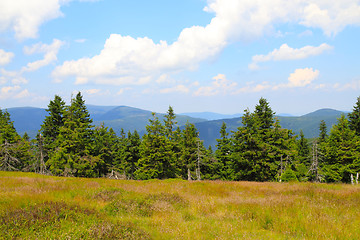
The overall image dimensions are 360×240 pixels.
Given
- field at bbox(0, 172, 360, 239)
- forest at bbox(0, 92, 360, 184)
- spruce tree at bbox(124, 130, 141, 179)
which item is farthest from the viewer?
spruce tree at bbox(124, 130, 141, 179)

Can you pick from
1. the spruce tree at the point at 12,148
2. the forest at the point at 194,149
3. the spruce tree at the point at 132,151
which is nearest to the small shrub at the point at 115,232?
the forest at the point at 194,149

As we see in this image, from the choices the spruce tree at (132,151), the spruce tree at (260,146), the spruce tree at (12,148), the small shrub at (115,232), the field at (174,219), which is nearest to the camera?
the small shrub at (115,232)

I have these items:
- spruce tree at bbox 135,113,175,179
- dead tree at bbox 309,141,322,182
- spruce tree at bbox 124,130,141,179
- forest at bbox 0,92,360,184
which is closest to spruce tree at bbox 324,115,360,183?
forest at bbox 0,92,360,184

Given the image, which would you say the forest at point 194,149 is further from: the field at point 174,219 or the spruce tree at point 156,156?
the field at point 174,219

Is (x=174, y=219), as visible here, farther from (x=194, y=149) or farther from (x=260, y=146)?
(x=194, y=149)

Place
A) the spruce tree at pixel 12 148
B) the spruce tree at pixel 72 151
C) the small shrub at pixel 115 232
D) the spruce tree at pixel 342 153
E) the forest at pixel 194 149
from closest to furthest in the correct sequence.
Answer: the small shrub at pixel 115 232 < the spruce tree at pixel 72 151 < the forest at pixel 194 149 < the spruce tree at pixel 342 153 < the spruce tree at pixel 12 148

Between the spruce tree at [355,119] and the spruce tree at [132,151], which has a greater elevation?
the spruce tree at [355,119]

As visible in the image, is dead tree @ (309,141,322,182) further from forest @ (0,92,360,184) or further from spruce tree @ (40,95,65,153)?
spruce tree @ (40,95,65,153)

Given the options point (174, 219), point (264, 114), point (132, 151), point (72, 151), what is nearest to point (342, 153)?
point (264, 114)

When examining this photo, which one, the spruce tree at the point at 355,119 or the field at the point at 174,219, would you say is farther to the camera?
the spruce tree at the point at 355,119

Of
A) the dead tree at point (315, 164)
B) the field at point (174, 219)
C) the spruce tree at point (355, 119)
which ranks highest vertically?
the spruce tree at point (355, 119)

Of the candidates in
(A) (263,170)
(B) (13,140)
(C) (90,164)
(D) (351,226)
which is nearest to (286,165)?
(A) (263,170)

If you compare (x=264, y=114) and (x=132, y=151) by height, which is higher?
(x=264, y=114)

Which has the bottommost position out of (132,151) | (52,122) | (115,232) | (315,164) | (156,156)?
(315,164)
